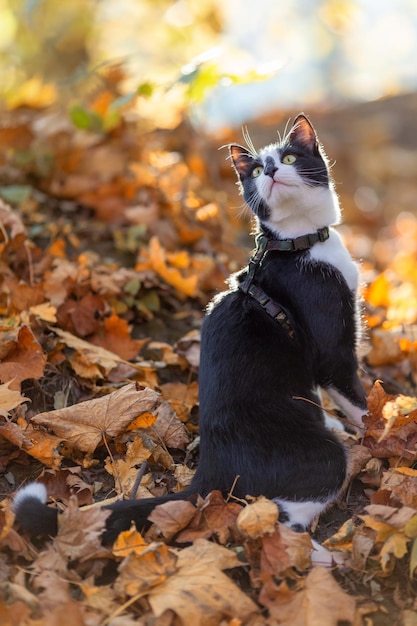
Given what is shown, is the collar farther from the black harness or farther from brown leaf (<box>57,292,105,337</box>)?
brown leaf (<box>57,292,105,337</box>)

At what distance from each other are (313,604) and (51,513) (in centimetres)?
82

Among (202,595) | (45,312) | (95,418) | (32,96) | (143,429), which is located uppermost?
(32,96)

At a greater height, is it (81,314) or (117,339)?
(81,314)

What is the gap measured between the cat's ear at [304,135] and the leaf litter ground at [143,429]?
0.98 metres

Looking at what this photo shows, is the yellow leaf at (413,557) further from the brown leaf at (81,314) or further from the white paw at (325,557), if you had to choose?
the brown leaf at (81,314)

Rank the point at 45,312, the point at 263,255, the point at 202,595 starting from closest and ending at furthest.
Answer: the point at 202,595 → the point at 263,255 → the point at 45,312

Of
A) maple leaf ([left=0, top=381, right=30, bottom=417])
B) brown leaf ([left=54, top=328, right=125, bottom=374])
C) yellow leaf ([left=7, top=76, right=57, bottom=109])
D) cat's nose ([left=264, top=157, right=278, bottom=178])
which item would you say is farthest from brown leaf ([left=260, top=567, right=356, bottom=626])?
yellow leaf ([left=7, top=76, right=57, bottom=109])

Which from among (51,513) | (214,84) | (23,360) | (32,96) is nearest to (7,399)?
(23,360)

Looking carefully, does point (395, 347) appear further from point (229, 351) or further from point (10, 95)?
point (10, 95)

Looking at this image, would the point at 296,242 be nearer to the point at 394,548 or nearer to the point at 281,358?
the point at 281,358

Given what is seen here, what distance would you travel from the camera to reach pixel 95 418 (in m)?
2.67

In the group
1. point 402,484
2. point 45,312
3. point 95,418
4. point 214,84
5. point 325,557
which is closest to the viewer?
point 325,557

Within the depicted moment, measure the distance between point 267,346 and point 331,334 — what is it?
0.26 meters

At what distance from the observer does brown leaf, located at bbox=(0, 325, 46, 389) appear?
277cm
